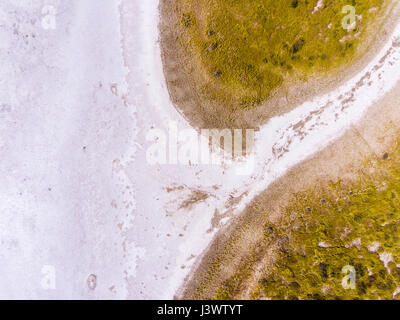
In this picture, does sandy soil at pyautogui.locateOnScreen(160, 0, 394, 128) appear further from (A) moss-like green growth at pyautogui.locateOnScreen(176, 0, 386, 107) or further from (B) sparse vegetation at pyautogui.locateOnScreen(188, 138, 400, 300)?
(B) sparse vegetation at pyautogui.locateOnScreen(188, 138, 400, 300)

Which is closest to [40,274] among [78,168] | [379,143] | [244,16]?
[78,168]

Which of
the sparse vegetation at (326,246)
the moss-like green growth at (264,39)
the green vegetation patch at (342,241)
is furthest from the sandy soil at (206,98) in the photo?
the green vegetation patch at (342,241)

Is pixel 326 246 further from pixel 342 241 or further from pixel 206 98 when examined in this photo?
pixel 206 98

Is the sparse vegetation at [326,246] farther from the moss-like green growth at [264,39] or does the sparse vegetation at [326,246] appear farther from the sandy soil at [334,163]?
the moss-like green growth at [264,39]

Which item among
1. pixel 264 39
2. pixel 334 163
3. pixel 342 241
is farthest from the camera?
pixel 334 163

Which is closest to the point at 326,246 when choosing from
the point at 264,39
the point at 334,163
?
the point at 334,163

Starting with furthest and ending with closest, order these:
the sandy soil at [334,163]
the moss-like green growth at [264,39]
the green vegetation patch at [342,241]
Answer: the sandy soil at [334,163]
the moss-like green growth at [264,39]
the green vegetation patch at [342,241]

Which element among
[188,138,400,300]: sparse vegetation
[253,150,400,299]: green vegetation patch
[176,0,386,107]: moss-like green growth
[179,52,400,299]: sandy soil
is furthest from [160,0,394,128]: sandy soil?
[253,150,400,299]: green vegetation patch
